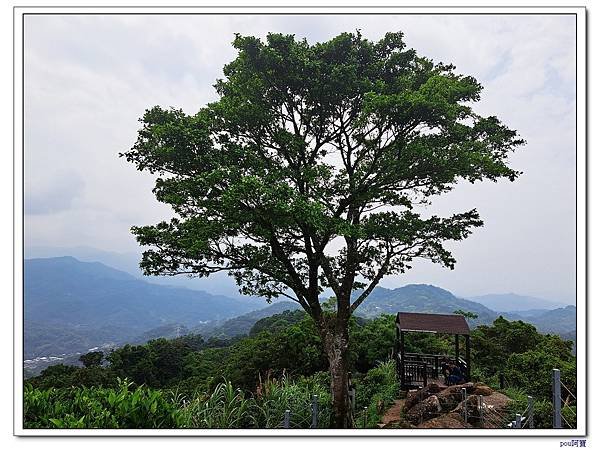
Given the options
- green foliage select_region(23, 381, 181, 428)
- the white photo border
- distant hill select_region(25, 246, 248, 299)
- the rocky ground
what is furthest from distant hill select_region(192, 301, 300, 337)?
green foliage select_region(23, 381, 181, 428)

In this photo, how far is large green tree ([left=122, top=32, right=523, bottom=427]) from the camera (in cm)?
464

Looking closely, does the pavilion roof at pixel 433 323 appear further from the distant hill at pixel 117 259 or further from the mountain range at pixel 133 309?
the distant hill at pixel 117 259

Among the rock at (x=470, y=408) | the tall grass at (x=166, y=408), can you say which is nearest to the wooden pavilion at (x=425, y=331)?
the rock at (x=470, y=408)

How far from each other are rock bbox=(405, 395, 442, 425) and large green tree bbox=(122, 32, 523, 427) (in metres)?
0.75

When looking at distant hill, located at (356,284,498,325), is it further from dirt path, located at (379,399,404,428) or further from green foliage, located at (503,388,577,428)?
green foliage, located at (503,388,577,428)

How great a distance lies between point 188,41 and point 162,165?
56.6 inches

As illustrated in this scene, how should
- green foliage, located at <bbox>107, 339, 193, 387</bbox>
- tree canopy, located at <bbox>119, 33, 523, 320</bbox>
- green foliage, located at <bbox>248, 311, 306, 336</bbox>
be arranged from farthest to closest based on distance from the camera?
green foliage, located at <bbox>248, 311, 306, 336</bbox> → green foliage, located at <bbox>107, 339, 193, 387</bbox> → tree canopy, located at <bbox>119, 33, 523, 320</bbox>

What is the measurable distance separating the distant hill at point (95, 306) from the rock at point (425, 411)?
2.54m

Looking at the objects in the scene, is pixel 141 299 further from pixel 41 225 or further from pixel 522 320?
pixel 522 320

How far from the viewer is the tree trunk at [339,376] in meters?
4.98

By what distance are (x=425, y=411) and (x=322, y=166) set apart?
2926 mm
